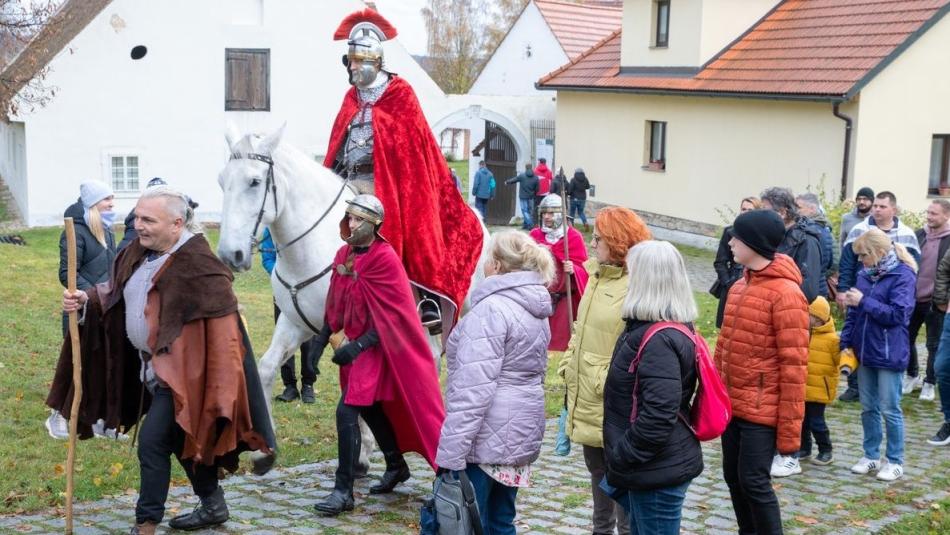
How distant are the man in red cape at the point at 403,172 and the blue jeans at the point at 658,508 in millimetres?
2896

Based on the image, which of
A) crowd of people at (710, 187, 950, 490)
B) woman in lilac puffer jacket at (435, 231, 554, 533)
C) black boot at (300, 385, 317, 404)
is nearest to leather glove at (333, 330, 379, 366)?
woman in lilac puffer jacket at (435, 231, 554, 533)

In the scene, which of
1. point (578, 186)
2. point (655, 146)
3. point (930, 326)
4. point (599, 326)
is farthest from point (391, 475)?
point (655, 146)

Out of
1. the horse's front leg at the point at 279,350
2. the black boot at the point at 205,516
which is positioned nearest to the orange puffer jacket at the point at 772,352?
the black boot at the point at 205,516

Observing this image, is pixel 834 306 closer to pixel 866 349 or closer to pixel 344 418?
pixel 866 349

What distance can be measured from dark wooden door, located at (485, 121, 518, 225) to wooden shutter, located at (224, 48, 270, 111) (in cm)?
625

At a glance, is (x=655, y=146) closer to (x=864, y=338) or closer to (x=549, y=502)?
(x=864, y=338)

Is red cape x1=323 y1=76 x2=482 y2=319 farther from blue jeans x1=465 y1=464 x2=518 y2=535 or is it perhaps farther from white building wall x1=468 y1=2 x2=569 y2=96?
white building wall x1=468 y1=2 x2=569 y2=96

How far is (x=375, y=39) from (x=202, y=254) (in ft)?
9.16

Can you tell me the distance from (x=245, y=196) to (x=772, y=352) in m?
3.29

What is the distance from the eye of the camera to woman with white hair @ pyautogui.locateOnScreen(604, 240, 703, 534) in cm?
435

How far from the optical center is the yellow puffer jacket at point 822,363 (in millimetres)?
7605

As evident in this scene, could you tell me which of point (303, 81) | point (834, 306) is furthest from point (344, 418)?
point (303, 81)

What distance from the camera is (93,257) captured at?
798cm

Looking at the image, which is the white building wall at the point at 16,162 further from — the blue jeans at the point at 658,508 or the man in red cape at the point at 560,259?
the blue jeans at the point at 658,508
